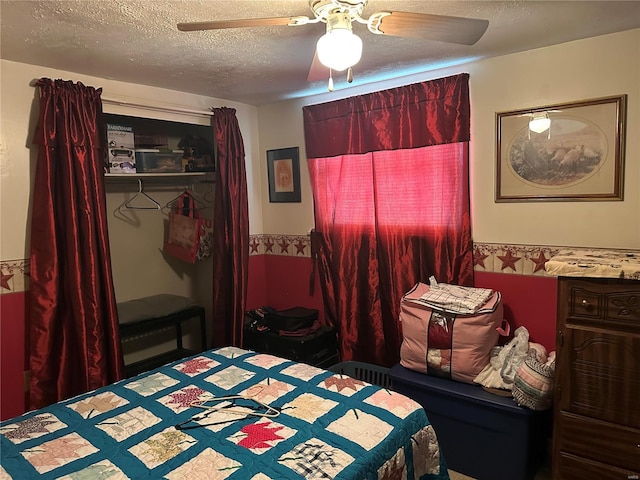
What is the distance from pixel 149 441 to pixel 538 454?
1.98 metres

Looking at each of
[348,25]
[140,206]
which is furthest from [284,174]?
[348,25]

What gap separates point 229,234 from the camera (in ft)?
11.3

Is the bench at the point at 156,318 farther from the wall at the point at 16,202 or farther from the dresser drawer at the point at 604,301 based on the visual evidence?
the dresser drawer at the point at 604,301

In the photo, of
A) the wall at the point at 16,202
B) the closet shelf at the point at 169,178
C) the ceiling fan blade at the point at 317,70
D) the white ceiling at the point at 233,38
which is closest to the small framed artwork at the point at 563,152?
the white ceiling at the point at 233,38

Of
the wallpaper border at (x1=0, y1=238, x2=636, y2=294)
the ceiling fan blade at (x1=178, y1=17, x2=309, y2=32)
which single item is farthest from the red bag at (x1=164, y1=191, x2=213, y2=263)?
the ceiling fan blade at (x1=178, y1=17, x2=309, y2=32)

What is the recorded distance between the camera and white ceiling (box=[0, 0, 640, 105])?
1.82 m

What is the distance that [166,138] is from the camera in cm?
365

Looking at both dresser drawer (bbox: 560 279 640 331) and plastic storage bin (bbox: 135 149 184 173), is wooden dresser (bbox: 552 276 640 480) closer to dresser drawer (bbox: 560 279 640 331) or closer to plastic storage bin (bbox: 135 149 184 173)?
dresser drawer (bbox: 560 279 640 331)

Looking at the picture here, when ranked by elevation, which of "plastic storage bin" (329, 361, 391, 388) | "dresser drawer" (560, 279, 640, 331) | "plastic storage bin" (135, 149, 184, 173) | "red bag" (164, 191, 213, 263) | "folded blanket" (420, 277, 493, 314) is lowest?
"plastic storage bin" (329, 361, 391, 388)

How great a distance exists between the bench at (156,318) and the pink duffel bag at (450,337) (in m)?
1.75

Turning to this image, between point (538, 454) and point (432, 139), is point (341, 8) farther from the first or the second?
point (538, 454)

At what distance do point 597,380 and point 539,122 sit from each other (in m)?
1.40

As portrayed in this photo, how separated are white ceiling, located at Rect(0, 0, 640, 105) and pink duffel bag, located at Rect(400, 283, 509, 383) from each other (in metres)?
1.41

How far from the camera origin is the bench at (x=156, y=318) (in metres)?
3.15
